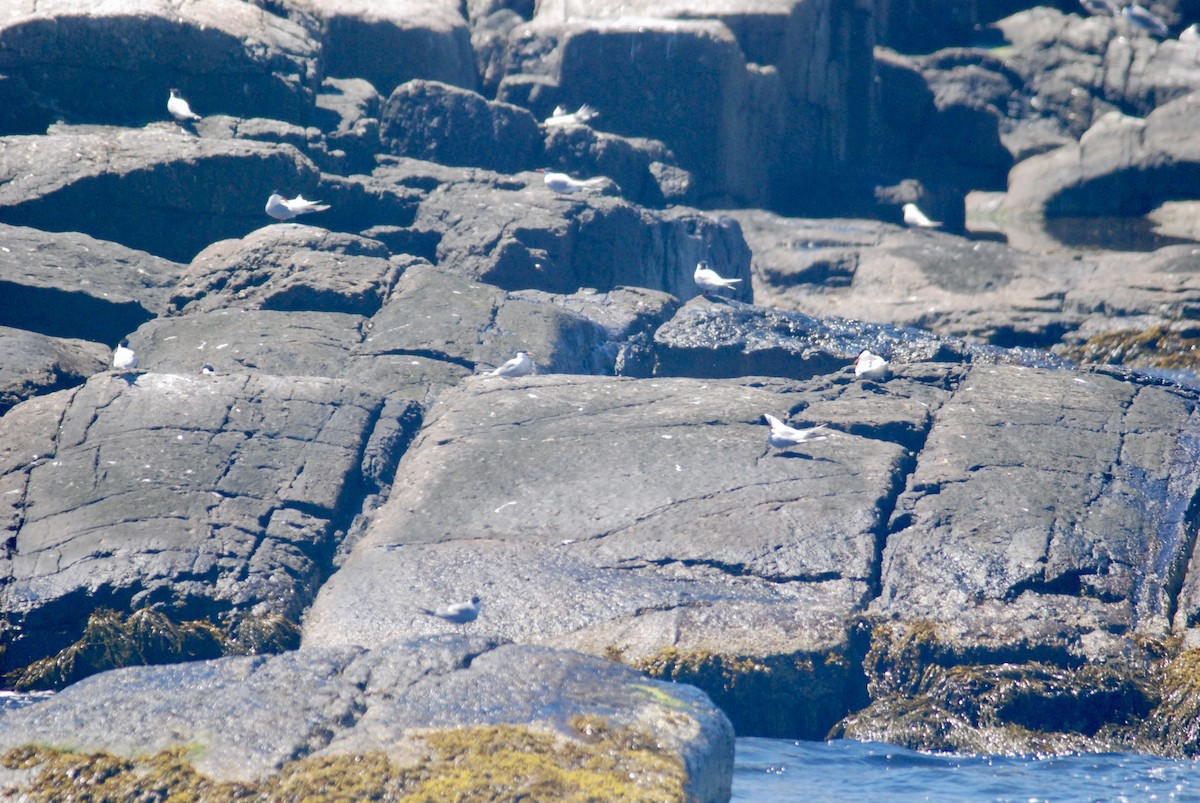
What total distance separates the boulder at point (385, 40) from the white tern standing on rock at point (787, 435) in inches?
362

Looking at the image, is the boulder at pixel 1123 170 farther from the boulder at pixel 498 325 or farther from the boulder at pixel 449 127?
the boulder at pixel 498 325

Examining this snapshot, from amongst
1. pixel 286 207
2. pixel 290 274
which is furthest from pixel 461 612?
pixel 286 207

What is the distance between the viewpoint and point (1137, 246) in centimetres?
1596

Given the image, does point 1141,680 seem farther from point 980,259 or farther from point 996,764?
point 980,259

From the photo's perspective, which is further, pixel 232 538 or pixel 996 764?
pixel 232 538

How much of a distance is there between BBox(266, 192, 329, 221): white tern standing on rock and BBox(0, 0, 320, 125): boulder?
6.92 ft

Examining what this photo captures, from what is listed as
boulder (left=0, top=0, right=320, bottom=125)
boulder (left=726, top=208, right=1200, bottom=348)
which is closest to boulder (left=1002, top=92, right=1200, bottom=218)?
boulder (left=726, top=208, right=1200, bottom=348)

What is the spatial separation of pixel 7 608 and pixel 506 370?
3834 mm

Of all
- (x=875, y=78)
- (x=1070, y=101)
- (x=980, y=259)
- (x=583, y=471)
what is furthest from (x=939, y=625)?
(x=1070, y=101)

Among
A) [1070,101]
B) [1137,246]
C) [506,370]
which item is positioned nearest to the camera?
[506,370]

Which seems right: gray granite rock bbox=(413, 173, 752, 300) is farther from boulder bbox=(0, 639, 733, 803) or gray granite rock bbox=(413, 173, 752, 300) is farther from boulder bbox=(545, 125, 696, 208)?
boulder bbox=(0, 639, 733, 803)

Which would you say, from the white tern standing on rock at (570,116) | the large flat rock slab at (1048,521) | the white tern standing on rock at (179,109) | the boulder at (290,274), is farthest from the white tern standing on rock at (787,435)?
the white tern standing on rock at (179,109)

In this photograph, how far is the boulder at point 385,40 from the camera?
1555 cm

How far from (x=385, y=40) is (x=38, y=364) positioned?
7.70m
